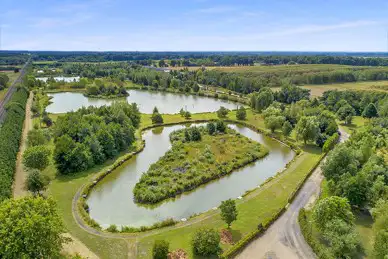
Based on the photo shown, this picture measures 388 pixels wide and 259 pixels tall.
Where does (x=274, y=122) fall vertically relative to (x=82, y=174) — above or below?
above

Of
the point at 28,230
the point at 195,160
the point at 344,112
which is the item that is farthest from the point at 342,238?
the point at 344,112

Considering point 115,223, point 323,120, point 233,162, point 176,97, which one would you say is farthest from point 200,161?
point 176,97

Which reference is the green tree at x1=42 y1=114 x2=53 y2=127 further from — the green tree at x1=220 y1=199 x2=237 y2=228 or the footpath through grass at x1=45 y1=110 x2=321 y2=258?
the green tree at x1=220 y1=199 x2=237 y2=228

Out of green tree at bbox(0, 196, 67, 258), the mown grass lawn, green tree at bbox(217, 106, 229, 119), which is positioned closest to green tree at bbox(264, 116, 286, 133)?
green tree at bbox(217, 106, 229, 119)

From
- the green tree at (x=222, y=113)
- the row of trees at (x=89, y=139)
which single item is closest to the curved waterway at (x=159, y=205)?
the row of trees at (x=89, y=139)

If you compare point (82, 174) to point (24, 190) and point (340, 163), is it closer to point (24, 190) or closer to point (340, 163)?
point (24, 190)
